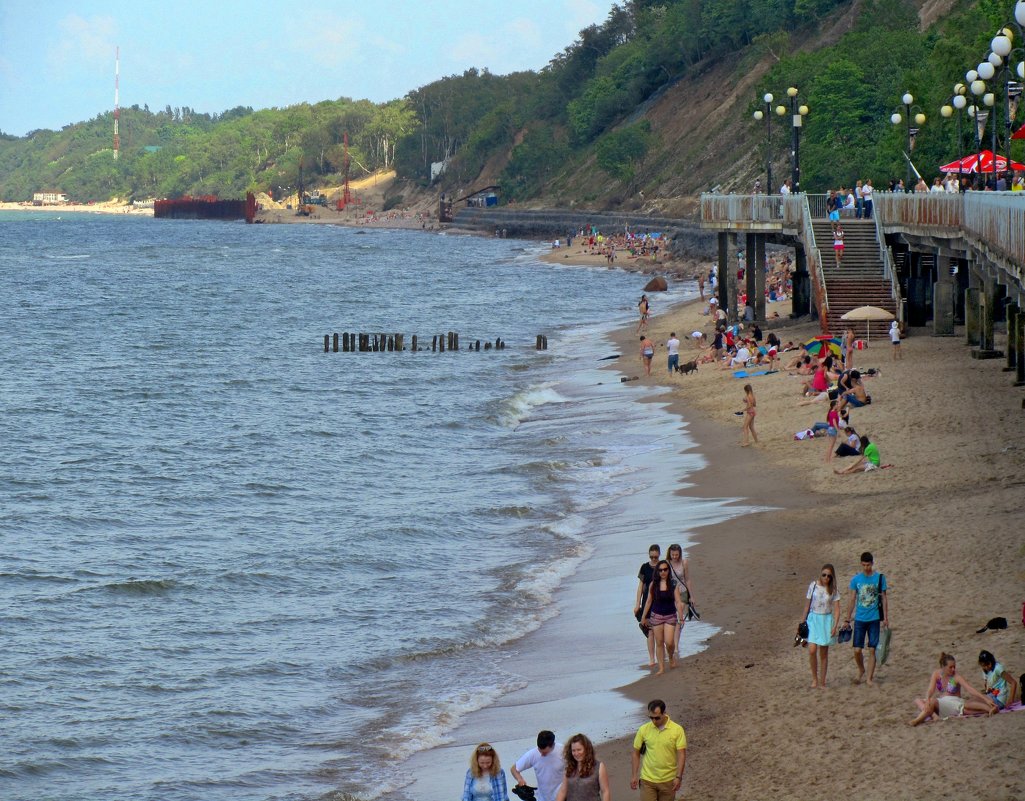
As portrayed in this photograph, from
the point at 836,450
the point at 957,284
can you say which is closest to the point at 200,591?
the point at 836,450

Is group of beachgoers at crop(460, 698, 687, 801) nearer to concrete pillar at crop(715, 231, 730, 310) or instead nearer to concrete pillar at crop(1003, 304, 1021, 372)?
concrete pillar at crop(1003, 304, 1021, 372)

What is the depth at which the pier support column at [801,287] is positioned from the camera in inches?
1742

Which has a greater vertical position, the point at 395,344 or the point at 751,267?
the point at 751,267

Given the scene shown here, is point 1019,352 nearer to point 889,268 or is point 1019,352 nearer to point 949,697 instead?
point 889,268

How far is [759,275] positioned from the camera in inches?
1778

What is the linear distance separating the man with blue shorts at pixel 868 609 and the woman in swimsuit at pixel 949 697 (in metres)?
1.30

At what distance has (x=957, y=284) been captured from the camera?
131 ft

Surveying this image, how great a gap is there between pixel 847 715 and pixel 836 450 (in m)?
12.0

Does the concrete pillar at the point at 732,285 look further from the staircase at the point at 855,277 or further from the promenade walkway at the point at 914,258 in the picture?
the staircase at the point at 855,277

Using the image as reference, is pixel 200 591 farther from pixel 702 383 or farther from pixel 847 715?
pixel 702 383

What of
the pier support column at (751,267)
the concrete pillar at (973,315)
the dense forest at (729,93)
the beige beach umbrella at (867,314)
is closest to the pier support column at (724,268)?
the pier support column at (751,267)

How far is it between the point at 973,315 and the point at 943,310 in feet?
8.77

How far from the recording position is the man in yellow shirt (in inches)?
427

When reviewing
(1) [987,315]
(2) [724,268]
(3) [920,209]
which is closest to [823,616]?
(1) [987,315]
